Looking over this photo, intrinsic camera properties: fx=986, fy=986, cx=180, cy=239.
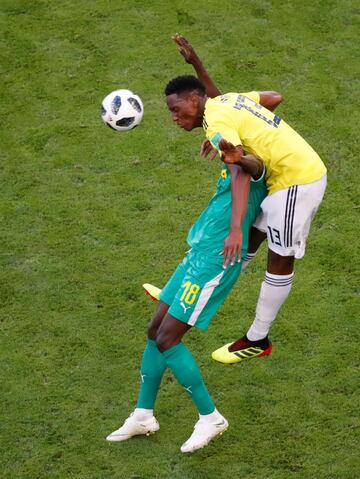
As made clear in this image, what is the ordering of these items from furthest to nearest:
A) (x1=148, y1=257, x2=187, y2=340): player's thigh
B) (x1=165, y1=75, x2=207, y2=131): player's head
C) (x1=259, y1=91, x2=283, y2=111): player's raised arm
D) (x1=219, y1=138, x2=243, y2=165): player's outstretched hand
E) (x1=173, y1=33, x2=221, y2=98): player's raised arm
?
(x1=173, y1=33, x2=221, y2=98): player's raised arm, (x1=259, y1=91, x2=283, y2=111): player's raised arm, (x1=148, y1=257, x2=187, y2=340): player's thigh, (x1=165, y1=75, x2=207, y2=131): player's head, (x1=219, y1=138, x2=243, y2=165): player's outstretched hand

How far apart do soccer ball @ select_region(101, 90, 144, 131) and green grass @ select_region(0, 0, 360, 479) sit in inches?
61.7

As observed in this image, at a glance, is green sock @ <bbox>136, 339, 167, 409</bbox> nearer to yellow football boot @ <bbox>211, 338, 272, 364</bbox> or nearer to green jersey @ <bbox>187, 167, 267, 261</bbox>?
yellow football boot @ <bbox>211, 338, 272, 364</bbox>

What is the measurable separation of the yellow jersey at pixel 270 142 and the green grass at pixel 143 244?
5.61ft

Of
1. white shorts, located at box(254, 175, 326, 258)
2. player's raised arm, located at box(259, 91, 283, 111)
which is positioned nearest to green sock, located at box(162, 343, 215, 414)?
white shorts, located at box(254, 175, 326, 258)

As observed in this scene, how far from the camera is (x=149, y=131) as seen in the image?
34.5ft

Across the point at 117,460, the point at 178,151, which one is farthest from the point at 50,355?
the point at 178,151

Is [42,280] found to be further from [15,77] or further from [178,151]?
[15,77]

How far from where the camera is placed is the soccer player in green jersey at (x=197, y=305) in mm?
6754

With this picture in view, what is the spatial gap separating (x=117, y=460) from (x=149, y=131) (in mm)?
4475

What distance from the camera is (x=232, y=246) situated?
6.44 meters

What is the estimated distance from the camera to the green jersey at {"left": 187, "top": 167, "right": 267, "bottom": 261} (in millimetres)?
6816

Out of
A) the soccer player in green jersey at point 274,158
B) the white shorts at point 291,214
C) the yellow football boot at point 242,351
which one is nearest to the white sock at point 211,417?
the yellow football boot at point 242,351

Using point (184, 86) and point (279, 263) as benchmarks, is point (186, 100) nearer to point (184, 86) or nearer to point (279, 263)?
point (184, 86)

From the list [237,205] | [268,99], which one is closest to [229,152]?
[237,205]
